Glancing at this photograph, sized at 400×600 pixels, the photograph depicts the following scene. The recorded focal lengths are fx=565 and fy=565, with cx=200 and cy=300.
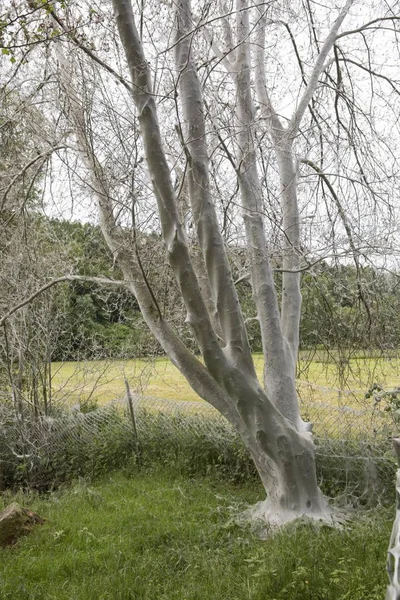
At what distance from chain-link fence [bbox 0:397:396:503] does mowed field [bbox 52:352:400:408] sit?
356mm

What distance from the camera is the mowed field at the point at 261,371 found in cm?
736

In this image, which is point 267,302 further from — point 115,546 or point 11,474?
point 11,474

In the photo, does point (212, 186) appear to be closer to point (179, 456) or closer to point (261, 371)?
point (179, 456)

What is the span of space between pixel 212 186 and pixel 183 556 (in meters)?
3.57

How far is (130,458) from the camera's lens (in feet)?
27.7

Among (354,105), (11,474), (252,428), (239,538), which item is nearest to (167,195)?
(252,428)

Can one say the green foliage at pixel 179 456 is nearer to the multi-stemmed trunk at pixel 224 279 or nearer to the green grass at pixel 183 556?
the green grass at pixel 183 556

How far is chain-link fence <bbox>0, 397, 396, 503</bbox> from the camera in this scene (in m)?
6.72

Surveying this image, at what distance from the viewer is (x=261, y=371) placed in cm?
988

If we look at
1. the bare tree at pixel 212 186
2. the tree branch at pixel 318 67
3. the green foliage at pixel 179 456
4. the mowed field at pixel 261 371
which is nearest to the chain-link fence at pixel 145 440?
the green foliage at pixel 179 456

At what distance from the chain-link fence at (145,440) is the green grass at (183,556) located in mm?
1048

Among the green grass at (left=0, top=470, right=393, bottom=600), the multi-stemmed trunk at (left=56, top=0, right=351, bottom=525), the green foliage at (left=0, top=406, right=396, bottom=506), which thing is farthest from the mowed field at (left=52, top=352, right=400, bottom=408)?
the green grass at (left=0, top=470, right=393, bottom=600)

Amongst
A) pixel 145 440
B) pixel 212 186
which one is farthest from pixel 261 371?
pixel 212 186

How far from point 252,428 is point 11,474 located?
5.11 m
